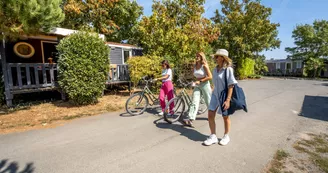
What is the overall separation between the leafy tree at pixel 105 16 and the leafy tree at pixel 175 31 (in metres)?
5.83

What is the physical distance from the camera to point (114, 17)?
17.6 m

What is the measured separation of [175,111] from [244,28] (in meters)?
17.7

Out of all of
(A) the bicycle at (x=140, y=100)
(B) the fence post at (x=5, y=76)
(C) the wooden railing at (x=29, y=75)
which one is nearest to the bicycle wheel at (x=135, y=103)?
(A) the bicycle at (x=140, y=100)

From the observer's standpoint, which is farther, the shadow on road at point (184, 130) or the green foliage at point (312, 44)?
the green foliage at point (312, 44)

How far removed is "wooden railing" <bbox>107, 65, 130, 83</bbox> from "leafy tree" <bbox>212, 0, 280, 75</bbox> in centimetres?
1369

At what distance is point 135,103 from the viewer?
519 cm

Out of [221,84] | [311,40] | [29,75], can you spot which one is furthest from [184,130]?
[311,40]

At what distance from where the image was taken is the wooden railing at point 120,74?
9.20 meters

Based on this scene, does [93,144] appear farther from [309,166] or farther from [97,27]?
[97,27]

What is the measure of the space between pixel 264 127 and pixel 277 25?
1939cm

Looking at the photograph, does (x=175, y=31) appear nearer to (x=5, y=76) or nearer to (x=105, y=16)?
(x=5, y=76)

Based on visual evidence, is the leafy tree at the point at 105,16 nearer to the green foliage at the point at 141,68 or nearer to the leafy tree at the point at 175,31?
the leafy tree at the point at 175,31

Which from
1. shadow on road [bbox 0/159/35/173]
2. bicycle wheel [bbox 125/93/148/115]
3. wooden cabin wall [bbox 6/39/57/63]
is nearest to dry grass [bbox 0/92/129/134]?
bicycle wheel [bbox 125/93/148/115]

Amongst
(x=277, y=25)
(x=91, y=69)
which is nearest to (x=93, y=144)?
(x=91, y=69)
